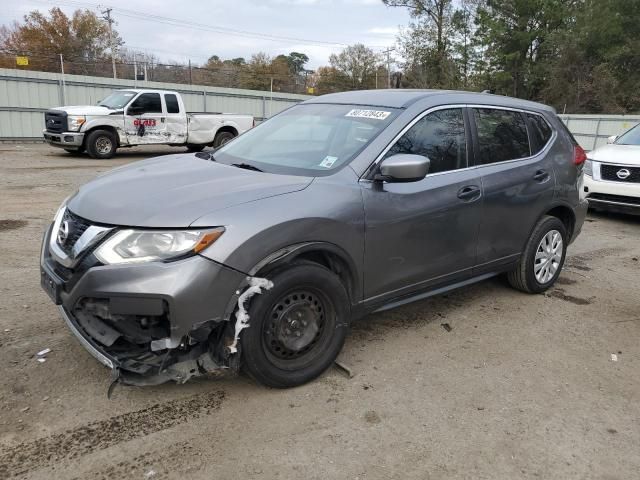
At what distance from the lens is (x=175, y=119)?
1584 centimetres

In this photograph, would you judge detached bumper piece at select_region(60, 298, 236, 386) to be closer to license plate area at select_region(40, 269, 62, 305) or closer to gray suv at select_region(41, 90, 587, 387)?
gray suv at select_region(41, 90, 587, 387)

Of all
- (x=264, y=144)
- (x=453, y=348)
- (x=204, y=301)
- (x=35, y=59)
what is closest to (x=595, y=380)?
(x=453, y=348)

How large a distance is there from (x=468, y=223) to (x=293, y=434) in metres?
2.09

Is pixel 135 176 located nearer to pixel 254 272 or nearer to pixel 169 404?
pixel 254 272

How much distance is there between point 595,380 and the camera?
3527 millimetres

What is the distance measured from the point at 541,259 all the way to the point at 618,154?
4.87m

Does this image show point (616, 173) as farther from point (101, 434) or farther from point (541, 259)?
point (101, 434)

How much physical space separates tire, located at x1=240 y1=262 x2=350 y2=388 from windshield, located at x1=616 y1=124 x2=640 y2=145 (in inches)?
318

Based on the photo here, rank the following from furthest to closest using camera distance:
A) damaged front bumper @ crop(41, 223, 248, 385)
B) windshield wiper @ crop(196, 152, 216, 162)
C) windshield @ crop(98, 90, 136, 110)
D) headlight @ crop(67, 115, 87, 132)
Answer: windshield @ crop(98, 90, 136, 110)
headlight @ crop(67, 115, 87, 132)
windshield wiper @ crop(196, 152, 216, 162)
damaged front bumper @ crop(41, 223, 248, 385)

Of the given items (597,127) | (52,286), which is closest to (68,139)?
(52,286)

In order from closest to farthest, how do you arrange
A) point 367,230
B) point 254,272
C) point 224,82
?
point 254,272, point 367,230, point 224,82

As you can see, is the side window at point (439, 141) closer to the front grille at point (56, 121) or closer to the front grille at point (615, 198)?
the front grille at point (615, 198)

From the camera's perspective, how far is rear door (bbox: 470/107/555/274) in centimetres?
425

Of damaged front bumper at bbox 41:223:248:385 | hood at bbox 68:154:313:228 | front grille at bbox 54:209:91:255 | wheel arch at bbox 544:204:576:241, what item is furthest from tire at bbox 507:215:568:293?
front grille at bbox 54:209:91:255
